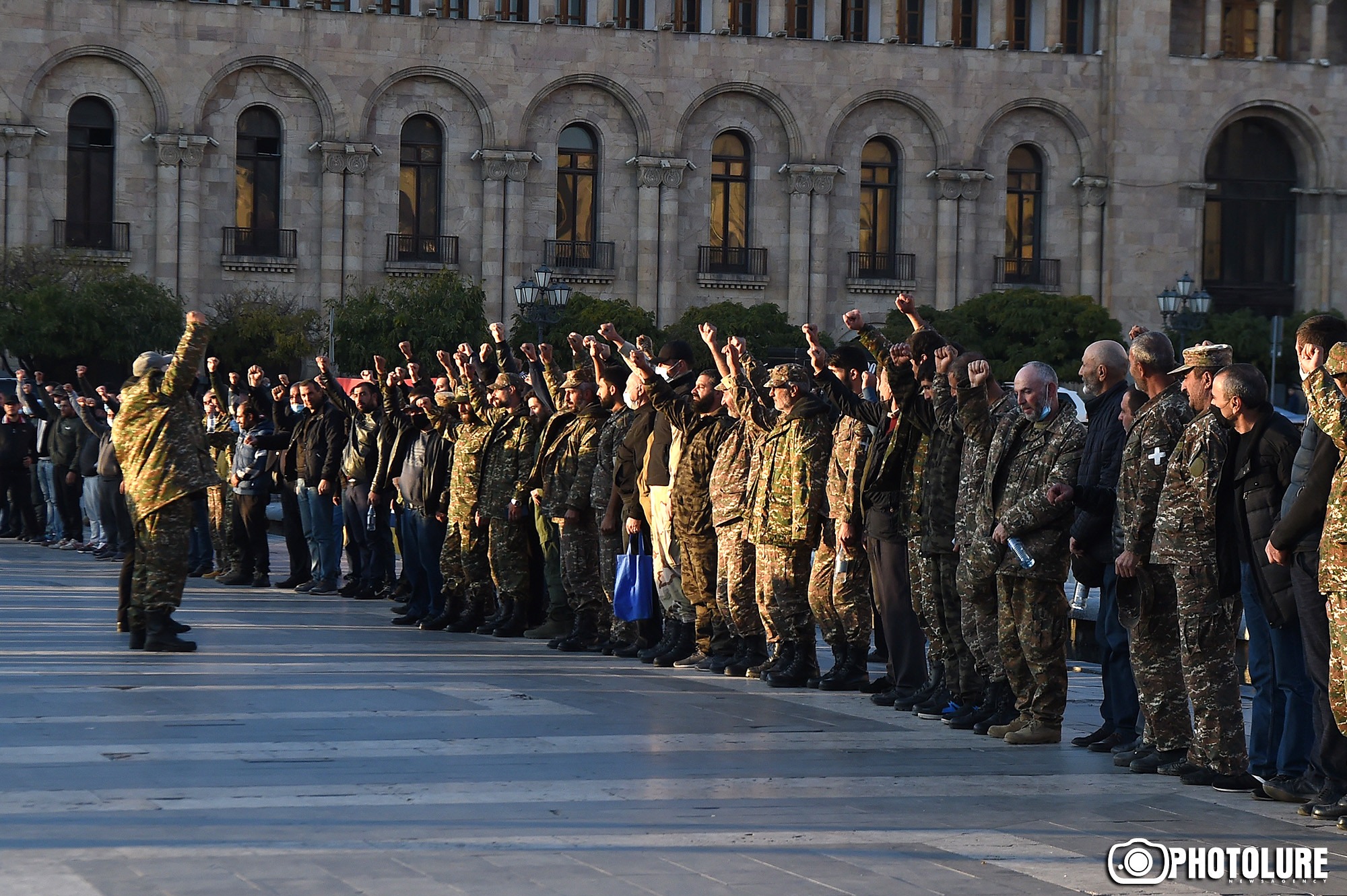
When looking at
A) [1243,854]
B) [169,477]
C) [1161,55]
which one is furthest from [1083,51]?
[1243,854]

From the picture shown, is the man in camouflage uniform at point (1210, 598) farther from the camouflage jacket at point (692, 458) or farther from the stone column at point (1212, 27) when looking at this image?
the stone column at point (1212, 27)

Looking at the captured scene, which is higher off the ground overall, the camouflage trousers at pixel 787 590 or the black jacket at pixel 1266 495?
the black jacket at pixel 1266 495

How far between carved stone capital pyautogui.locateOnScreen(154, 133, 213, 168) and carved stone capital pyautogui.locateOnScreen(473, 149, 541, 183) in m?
6.59

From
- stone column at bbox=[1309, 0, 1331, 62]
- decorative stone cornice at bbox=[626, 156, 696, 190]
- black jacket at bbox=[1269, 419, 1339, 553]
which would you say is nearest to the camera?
black jacket at bbox=[1269, 419, 1339, 553]

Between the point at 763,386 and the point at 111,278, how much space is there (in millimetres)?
31182

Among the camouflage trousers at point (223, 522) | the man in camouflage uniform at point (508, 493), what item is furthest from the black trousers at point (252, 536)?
the man in camouflage uniform at point (508, 493)

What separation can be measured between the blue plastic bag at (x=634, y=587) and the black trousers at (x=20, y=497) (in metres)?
15.4

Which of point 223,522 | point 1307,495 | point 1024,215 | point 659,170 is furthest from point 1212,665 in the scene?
point 1024,215

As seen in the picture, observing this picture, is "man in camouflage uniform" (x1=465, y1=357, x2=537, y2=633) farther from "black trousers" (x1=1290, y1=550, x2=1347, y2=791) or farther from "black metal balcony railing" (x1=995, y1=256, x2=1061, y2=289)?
"black metal balcony railing" (x1=995, y1=256, x2=1061, y2=289)

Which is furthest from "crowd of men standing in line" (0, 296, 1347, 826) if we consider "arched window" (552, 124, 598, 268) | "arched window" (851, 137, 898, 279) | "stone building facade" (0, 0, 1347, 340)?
"arched window" (851, 137, 898, 279)

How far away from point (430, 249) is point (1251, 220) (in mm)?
22925

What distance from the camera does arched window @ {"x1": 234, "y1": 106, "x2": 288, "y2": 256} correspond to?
4462cm

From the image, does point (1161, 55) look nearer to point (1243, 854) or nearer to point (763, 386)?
point (763, 386)

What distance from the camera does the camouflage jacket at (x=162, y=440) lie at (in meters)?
12.5
